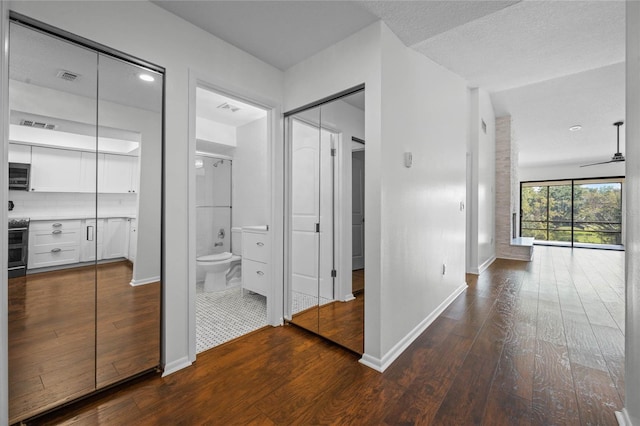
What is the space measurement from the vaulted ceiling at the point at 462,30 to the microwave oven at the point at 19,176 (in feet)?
4.28

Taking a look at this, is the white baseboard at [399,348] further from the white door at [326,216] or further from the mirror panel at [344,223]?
the white door at [326,216]

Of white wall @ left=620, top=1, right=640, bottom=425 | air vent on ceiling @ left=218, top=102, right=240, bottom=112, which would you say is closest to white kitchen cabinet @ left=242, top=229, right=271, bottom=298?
air vent on ceiling @ left=218, top=102, right=240, bottom=112

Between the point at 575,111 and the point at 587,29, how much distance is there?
394 centimetres

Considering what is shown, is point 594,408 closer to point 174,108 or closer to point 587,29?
point 587,29

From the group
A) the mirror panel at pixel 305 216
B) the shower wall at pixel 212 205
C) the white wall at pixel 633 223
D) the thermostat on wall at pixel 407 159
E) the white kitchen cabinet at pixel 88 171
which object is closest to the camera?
the white wall at pixel 633 223

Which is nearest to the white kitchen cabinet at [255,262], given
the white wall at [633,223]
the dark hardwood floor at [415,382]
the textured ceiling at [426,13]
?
the dark hardwood floor at [415,382]

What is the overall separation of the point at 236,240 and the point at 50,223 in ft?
9.86

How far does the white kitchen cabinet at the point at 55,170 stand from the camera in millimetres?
1494

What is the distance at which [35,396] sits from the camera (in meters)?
1.46

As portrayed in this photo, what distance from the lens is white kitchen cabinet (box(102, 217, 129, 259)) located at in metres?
1.71

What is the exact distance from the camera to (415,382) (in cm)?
181

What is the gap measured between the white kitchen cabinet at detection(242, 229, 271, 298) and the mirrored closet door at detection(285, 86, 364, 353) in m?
0.47

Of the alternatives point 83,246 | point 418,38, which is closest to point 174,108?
point 83,246

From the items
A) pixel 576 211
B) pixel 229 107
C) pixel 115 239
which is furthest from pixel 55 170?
pixel 576 211
